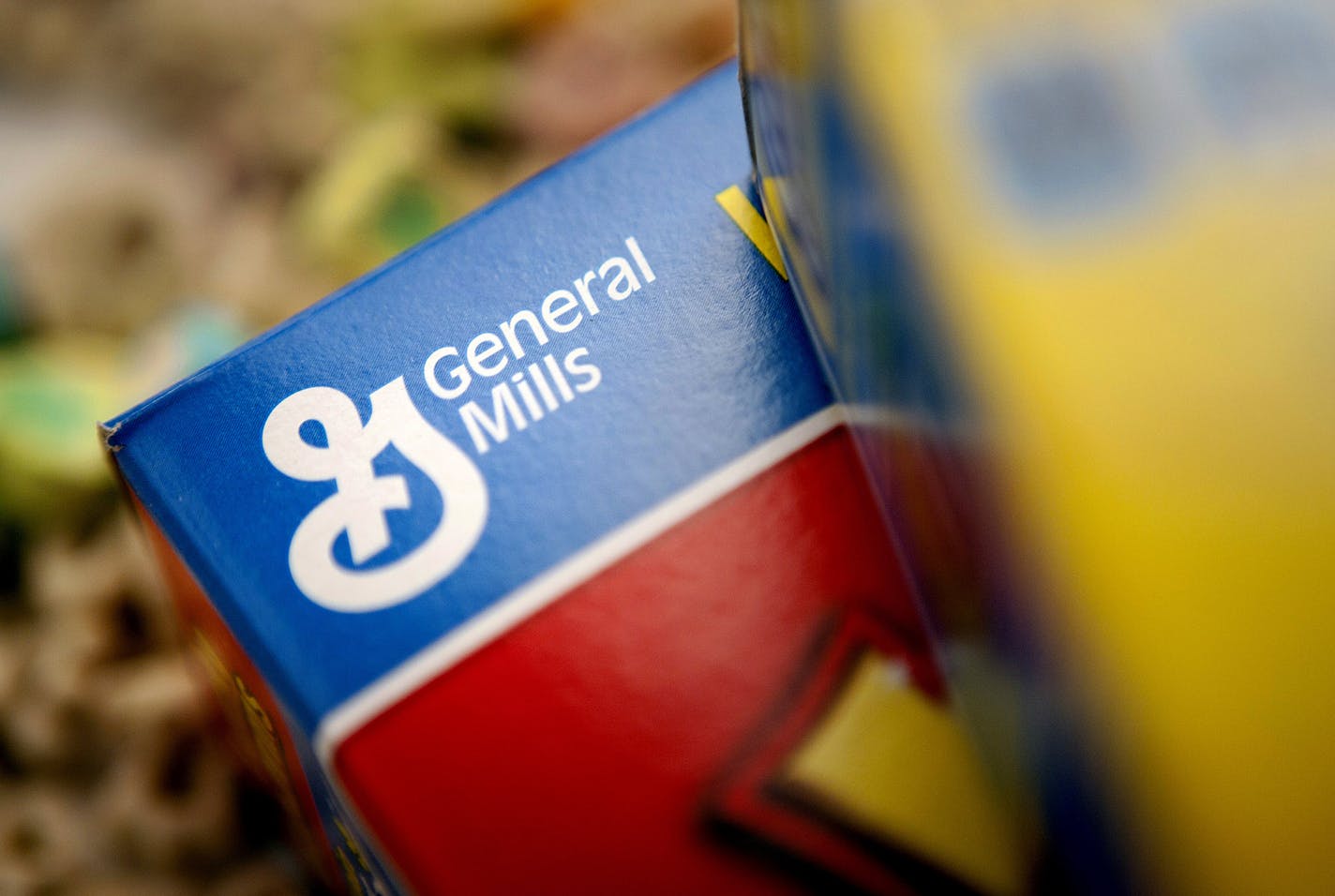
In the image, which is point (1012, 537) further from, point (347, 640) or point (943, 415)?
point (347, 640)

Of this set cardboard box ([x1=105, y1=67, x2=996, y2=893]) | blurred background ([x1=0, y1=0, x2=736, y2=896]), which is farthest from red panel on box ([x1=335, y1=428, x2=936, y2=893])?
blurred background ([x1=0, y1=0, x2=736, y2=896])

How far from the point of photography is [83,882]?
2.20 feet

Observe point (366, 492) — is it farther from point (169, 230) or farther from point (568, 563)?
point (169, 230)

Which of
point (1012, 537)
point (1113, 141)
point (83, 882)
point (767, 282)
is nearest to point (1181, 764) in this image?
point (1012, 537)

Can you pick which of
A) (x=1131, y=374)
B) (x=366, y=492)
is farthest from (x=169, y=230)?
(x=1131, y=374)

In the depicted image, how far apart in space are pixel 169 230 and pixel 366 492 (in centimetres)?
54

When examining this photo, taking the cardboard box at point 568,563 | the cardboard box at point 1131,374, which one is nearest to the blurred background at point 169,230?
the cardboard box at point 568,563

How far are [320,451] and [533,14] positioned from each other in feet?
1.90

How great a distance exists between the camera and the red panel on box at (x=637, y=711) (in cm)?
42

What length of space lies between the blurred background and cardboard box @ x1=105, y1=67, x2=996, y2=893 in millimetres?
206

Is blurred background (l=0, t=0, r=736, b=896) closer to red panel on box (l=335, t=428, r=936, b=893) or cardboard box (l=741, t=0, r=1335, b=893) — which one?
red panel on box (l=335, t=428, r=936, b=893)

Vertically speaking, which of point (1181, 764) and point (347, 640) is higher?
point (347, 640)

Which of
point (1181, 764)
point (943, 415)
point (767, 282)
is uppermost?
point (767, 282)

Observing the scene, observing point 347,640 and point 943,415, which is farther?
point 347,640
